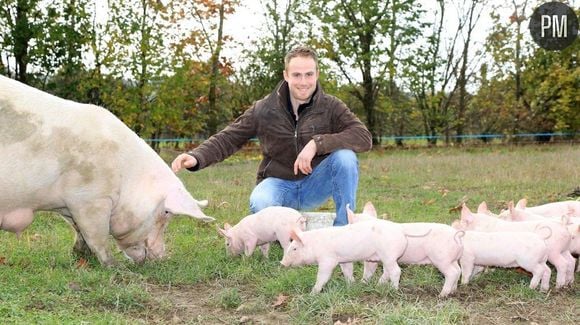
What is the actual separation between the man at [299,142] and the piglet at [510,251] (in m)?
1.33

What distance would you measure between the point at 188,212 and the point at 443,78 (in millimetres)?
20557

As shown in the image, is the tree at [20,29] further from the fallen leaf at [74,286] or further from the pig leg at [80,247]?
the fallen leaf at [74,286]

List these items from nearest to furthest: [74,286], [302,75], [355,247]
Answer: [355,247], [74,286], [302,75]

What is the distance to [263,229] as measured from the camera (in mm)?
4879

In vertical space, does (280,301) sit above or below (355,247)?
below

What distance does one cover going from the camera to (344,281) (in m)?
4.18

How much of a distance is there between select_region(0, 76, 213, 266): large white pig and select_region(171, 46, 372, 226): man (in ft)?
1.46

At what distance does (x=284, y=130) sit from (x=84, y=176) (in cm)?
166

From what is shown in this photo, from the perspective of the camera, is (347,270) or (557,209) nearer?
(347,270)

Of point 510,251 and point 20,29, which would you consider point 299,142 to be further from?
point 20,29

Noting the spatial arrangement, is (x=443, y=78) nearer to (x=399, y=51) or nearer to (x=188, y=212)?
(x=399, y=51)

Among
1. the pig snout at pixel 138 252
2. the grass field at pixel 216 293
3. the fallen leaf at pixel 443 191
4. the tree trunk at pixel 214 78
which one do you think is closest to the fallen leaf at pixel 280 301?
the grass field at pixel 216 293

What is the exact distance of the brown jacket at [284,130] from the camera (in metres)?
5.43

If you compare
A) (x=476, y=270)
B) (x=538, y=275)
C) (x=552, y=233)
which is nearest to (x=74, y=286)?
(x=476, y=270)
